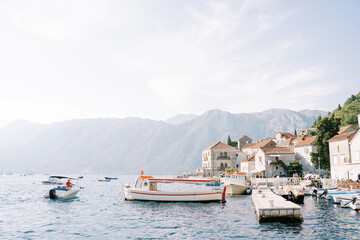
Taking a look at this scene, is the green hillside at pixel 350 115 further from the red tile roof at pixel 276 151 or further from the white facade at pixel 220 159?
the red tile roof at pixel 276 151

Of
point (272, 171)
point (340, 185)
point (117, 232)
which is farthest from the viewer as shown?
point (272, 171)

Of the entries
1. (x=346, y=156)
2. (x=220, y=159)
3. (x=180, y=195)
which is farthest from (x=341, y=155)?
(x=220, y=159)

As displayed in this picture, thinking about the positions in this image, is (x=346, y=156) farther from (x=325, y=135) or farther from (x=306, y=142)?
(x=306, y=142)

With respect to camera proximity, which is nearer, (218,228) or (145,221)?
(218,228)

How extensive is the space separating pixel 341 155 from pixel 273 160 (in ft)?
71.1

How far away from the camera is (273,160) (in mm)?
76500

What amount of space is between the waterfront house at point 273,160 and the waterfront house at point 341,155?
17901mm

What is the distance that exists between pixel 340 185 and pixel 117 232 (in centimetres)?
3725

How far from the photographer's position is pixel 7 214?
31.5m

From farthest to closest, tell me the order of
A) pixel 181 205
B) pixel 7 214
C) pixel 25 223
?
pixel 181 205 < pixel 7 214 < pixel 25 223

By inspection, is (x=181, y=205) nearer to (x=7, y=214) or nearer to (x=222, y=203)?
(x=222, y=203)

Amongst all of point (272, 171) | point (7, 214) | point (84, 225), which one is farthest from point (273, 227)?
point (272, 171)

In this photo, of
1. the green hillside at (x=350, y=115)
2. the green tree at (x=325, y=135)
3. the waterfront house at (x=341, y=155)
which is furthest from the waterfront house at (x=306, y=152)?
the green hillside at (x=350, y=115)

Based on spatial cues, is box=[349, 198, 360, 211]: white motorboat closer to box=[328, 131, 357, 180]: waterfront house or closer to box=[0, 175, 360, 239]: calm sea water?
box=[0, 175, 360, 239]: calm sea water
